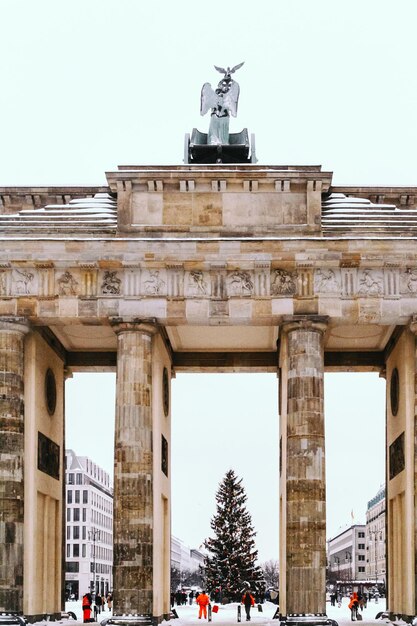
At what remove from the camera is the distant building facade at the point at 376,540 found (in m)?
160

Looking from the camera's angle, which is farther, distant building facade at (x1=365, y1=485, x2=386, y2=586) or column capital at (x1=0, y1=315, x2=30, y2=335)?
distant building facade at (x1=365, y1=485, x2=386, y2=586)

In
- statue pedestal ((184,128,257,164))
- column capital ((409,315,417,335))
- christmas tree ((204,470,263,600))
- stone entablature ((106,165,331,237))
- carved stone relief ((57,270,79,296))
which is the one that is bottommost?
christmas tree ((204,470,263,600))

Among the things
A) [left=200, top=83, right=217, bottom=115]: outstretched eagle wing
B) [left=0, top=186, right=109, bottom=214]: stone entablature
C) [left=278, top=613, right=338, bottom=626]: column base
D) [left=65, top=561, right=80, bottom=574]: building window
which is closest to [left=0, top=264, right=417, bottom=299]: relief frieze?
[left=0, top=186, right=109, bottom=214]: stone entablature

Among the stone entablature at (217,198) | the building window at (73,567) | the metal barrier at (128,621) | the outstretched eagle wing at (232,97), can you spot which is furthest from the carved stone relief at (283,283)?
the building window at (73,567)

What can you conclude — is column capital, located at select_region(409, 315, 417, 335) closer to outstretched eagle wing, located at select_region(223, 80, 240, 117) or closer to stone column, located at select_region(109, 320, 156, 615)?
stone column, located at select_region(109, 320, 156, 615)

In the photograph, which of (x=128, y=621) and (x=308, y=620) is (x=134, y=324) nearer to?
(x=128, y=621)

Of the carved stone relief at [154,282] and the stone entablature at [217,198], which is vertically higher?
the stone entablature at [217,198]

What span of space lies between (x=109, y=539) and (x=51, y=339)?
136399mm

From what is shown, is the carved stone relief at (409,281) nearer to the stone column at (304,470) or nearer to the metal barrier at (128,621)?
the stone column at (304,470)

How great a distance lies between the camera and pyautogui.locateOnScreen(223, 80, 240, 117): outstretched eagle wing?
42.3 metres

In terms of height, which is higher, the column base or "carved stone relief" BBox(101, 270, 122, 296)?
"carved stone relief" BBox(101, 270, 122, 296)

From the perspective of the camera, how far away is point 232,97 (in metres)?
42.3

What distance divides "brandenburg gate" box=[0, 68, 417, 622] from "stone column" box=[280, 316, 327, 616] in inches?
1.8

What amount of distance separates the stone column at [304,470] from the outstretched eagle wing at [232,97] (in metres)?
10.4
